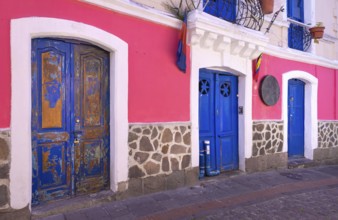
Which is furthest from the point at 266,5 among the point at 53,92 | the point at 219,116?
the point at 53,92

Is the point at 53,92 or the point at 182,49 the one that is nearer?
the point at 53,92

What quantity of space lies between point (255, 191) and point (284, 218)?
4.06 ft

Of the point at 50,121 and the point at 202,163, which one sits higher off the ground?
the point at 50,121

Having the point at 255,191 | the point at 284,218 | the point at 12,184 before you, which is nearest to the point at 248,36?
the point at 255,191

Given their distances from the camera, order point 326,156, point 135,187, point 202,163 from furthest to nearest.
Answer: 1. point 326,156
2. point 202,163
3. point 135,187

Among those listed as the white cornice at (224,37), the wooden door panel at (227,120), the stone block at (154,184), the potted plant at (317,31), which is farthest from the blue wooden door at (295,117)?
the stone block at (154,184)

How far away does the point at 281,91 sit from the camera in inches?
269

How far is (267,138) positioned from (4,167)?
550 centimetres

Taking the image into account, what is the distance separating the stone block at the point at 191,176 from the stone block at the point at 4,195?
291cm

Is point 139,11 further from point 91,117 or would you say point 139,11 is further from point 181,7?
point 91,117

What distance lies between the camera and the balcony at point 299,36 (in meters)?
7.35

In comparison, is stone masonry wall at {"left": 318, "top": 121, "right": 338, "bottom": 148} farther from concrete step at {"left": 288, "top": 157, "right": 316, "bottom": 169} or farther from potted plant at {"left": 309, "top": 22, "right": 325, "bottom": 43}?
potted plant at {"left": 309, "top": 22, "right": 325, "bottom": 43}

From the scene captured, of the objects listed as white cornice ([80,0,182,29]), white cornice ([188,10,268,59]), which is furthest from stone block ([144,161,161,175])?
white cornice ([80,0,182,29])

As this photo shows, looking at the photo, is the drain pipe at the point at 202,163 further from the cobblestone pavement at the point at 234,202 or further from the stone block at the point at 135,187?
the stone block at the point at 135,187
